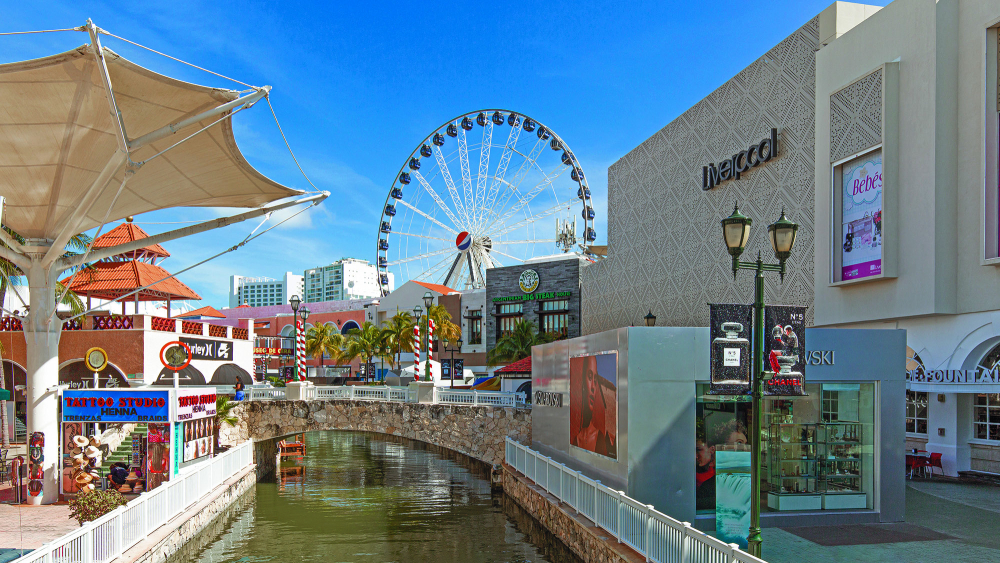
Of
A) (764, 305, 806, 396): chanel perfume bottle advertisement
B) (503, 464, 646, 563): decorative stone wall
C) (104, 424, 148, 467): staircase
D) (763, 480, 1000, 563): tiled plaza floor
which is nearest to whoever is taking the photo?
(764, 305, 806, 396): chanel perfume bottle advertisement

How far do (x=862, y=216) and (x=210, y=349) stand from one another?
31965 millimetres

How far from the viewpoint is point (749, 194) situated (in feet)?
94.6

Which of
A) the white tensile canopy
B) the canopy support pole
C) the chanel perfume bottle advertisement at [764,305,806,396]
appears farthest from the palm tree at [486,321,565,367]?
the chanel perfume bottle advertisement at [764,305,806,396]

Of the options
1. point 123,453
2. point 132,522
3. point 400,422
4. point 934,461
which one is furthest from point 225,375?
point 934,461

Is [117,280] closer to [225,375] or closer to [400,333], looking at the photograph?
[225,375]

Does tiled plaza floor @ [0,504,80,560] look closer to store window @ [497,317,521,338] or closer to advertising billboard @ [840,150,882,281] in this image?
advertising billboard @ [840,150,882,281]

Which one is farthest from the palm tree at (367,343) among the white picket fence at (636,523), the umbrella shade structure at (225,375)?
the white picket fence at (636,523)

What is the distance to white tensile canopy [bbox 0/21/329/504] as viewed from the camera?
53.5 feet

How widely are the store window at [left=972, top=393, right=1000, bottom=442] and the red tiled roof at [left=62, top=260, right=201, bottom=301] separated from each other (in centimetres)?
3310

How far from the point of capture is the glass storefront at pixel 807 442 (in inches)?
572

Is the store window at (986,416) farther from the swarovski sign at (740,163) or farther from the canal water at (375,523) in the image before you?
the canal water at (375,523)

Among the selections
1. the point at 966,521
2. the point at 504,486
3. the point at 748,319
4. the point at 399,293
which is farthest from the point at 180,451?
the point at 399,293

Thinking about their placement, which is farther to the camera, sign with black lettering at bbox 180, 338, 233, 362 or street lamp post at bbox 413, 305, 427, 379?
sign with black lettering at bbox 180, 338, 233, 362

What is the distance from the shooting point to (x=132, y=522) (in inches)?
554
